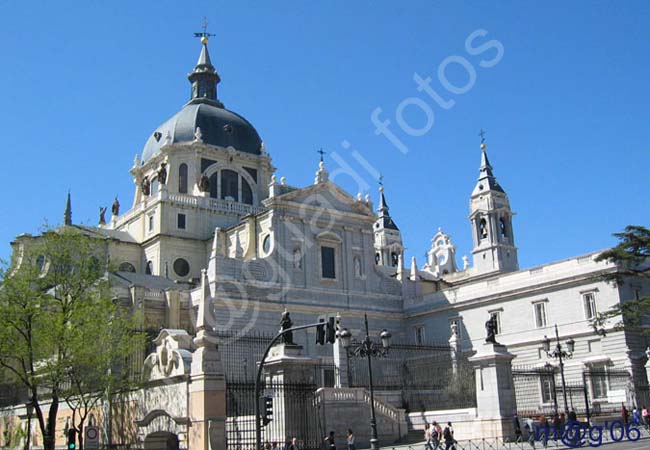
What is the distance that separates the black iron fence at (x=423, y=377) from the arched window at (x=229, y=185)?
23.9 meters

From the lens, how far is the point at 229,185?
6372cm

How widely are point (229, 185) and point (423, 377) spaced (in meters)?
29.5

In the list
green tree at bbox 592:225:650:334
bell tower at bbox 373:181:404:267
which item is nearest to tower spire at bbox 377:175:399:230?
bell tower at bbox 373:181:404:267

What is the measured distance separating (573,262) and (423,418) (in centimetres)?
1734

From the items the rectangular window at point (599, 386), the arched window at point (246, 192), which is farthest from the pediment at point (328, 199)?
the rectangular window at point (599, 386)

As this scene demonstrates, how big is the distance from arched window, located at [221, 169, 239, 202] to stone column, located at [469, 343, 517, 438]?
39766mm

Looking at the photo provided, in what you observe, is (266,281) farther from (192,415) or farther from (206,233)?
(192,415)

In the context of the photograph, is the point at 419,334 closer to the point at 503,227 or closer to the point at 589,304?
the point at 589,304

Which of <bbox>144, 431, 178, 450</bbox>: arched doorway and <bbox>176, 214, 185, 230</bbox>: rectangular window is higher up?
<bbox>176, 214, 185, 230</bbox>: rectangular window

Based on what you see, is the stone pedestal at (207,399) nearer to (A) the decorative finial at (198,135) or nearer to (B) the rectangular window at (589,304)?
(B) the rectangular window at (589,304)

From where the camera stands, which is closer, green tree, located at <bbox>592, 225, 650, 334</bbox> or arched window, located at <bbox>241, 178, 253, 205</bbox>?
green tree, located at <bbox>592, 225, 650, 334</bbox>

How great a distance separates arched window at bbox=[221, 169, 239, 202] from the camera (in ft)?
207

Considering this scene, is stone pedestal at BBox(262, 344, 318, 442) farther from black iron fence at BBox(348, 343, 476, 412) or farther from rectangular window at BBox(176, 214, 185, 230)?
rectangular window at BBox(176, 214, 185, 230)

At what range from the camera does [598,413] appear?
109ft
